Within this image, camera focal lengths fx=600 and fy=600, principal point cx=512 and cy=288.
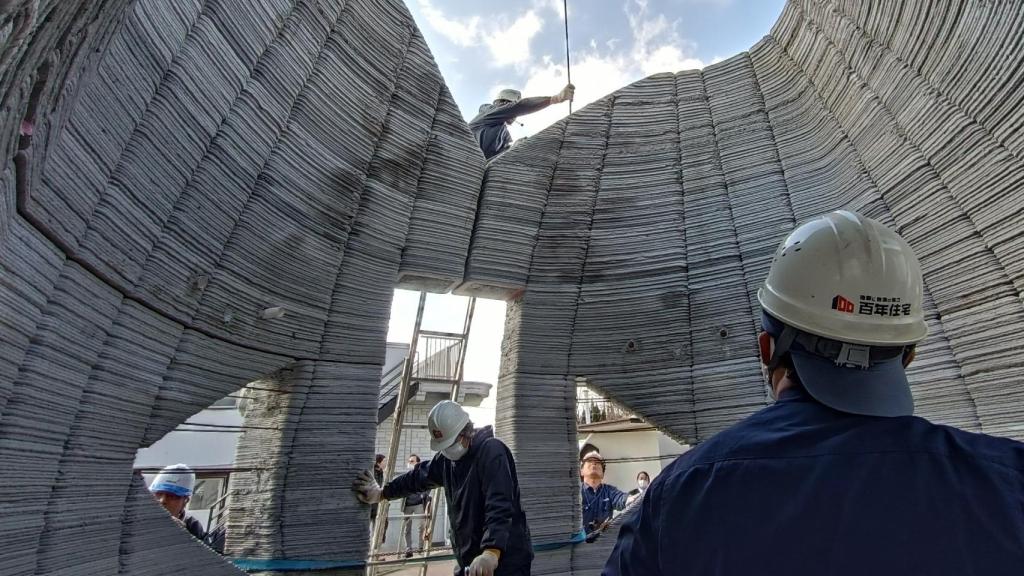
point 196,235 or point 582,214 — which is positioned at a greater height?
point 582,214

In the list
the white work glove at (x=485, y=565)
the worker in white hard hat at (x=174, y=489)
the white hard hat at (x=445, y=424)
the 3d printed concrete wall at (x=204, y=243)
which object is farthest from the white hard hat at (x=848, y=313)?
the worker in white hard hat at (x=174, y=489)

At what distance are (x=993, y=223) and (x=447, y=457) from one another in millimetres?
3261

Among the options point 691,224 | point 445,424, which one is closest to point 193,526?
point 445,424

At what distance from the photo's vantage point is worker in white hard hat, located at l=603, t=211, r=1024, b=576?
827 mm

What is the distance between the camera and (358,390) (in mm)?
4023

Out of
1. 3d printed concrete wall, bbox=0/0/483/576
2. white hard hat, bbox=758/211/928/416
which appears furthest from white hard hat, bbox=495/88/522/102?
white hard hat, bbox=758/211/928/416

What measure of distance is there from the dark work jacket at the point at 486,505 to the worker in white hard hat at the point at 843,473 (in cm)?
230

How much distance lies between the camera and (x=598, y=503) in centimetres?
577

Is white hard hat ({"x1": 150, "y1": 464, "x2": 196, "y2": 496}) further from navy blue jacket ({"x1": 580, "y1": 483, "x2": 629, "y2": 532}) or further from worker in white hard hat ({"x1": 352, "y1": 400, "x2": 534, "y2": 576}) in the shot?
navy blue jacket ({"x1": 580, "y1": 483, "x2": 629, "y2": 532})

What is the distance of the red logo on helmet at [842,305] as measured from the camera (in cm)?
110

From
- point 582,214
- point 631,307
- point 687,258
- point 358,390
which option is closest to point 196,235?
point 358,390

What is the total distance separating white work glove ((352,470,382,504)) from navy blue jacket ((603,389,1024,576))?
10.2 feet

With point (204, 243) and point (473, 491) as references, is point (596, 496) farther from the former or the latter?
point (204, 243)

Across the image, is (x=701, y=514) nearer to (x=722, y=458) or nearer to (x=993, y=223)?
(x=722, y=458)
